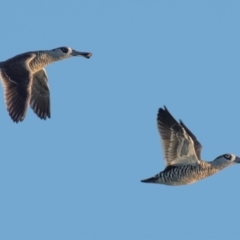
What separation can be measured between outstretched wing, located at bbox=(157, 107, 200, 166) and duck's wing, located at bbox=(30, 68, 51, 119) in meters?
4.34


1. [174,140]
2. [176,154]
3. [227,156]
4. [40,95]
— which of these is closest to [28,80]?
[40,95]

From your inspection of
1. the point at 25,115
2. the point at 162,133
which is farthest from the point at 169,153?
the point at 25,115

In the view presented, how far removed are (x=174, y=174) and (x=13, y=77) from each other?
14.6 ft

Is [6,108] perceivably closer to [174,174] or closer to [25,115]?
[25,115]

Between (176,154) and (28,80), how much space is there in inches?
154

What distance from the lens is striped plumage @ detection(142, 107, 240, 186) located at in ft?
91.9

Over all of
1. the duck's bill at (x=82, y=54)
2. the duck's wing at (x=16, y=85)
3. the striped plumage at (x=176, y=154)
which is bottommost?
the striped plumage at (x=176, y=154)

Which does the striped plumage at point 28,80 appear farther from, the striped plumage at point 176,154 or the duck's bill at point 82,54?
the striped plumage at point 176,154

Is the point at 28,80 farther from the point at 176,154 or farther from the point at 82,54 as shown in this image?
the point at 176,154

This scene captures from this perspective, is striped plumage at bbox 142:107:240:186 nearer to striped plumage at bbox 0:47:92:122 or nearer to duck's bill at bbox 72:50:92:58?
striped plumage at bbox 0:47:92:122

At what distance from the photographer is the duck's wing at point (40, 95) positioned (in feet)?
103

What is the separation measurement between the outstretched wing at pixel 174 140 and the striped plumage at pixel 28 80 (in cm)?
321

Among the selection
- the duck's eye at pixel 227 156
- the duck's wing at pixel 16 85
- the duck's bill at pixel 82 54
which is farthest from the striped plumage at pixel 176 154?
the duck's bill at pixel 82 54

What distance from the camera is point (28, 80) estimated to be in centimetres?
2852
